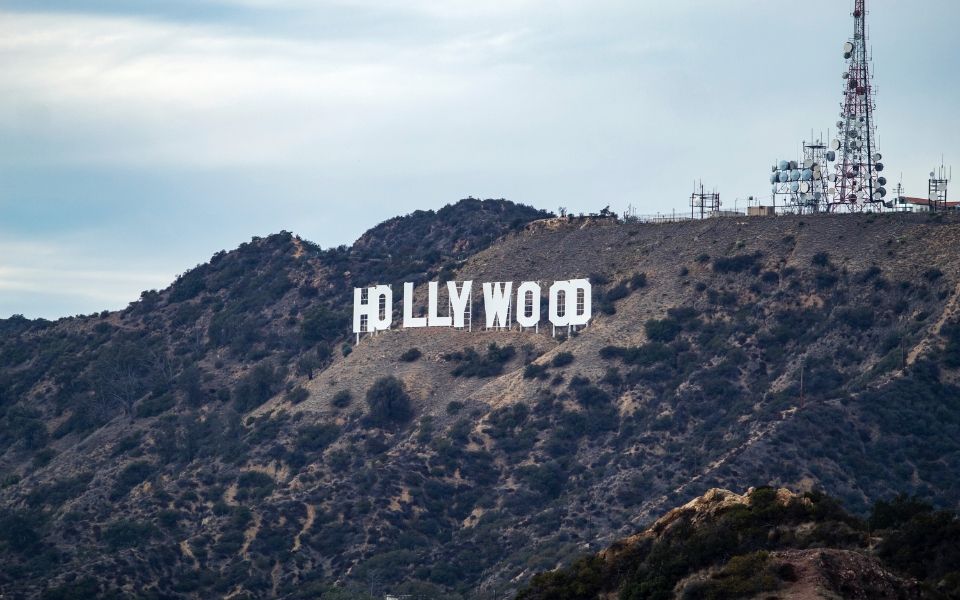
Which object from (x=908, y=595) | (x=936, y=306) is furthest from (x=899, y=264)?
(x=908, y=595)

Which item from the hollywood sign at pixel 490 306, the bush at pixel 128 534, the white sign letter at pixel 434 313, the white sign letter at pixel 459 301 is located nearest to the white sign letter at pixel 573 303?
the hollywood sign at pixel 490 306

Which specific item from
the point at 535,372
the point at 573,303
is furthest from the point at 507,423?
the point at 573,303

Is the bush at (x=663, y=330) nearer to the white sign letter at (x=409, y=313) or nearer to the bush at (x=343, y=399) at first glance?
the white sign letter at (x=409, y=313)

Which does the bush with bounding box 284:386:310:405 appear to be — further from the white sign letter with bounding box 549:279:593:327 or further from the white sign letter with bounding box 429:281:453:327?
the white sign letter with bounding box 549:279:593:327

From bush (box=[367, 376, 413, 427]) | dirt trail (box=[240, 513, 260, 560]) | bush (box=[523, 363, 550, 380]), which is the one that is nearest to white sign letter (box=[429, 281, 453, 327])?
bush (box=[367, 376, 413, 427])

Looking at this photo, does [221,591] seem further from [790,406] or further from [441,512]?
[790,406]

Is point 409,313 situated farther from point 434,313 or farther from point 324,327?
point 324,327
